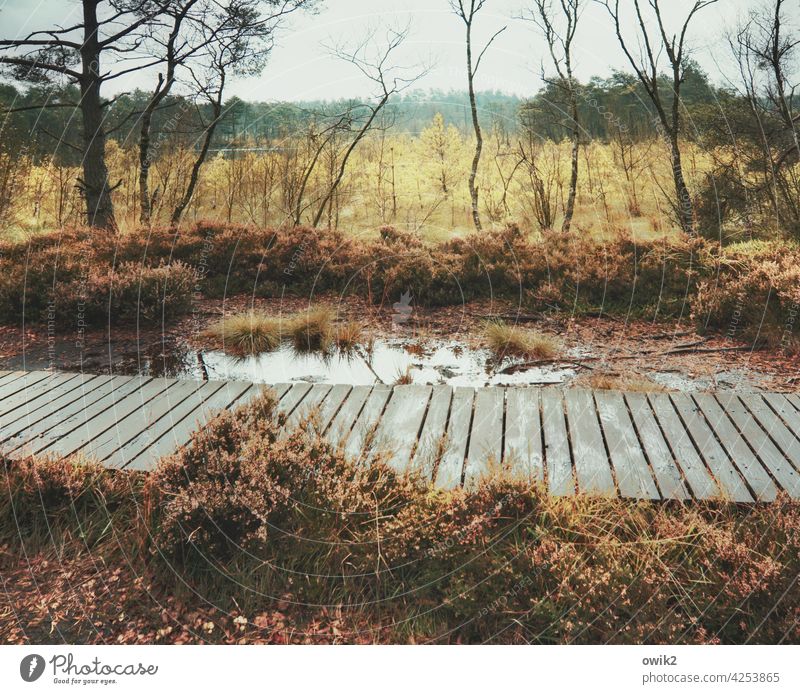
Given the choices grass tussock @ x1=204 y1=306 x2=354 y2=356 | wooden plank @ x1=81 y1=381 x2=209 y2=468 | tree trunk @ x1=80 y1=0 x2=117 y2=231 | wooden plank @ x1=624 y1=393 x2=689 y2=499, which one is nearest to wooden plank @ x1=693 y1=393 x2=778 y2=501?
wooden plank @ x1=624 y1=393 x2=689 y2=499

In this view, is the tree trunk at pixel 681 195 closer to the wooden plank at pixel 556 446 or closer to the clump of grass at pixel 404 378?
the clump of grass at pixel 404 378

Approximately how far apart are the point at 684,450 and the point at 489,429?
3.28 ft

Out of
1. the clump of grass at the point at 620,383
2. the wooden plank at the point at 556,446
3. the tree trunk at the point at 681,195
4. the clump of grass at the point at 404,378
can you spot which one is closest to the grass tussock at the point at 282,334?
the clump of grass at the point at 404,378

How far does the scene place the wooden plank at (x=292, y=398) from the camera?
3.74m

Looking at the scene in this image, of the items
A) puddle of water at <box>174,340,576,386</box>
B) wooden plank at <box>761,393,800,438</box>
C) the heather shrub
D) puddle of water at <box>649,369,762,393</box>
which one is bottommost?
puddle of water at <box>174,340,576,386</box>

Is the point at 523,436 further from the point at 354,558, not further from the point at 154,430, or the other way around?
the point at 154,430

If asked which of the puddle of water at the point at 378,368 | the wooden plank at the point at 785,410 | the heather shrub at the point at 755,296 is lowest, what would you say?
the puddle of water at the point at 378,368

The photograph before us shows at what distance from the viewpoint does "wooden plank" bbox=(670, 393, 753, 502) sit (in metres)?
2.91

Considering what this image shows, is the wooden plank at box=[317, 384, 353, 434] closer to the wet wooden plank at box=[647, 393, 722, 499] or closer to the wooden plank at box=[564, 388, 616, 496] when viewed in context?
the wooden plank at box=[564, 388, 616, 496]

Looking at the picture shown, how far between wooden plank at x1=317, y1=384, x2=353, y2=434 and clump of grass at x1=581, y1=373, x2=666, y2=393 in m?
2.01

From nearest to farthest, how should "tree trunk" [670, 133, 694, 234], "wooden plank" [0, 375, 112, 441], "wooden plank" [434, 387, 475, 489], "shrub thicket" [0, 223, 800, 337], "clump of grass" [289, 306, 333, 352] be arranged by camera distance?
"wooden plank" [434, 387, 475, 489] → "wooden plank" [0, 375, 112, 441] → "clump of grass" [289, 306, 333, 352] → "shrub thicket" [0, 223, 800, 337] → "tree trunk" [670, 133, 694, 234]

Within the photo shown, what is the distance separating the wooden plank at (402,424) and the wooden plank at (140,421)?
1.29 metres

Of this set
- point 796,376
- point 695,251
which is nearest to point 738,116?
point 695,251

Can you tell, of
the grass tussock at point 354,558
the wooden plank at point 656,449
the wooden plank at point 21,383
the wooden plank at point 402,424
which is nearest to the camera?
the grass tussock at point 354,558
